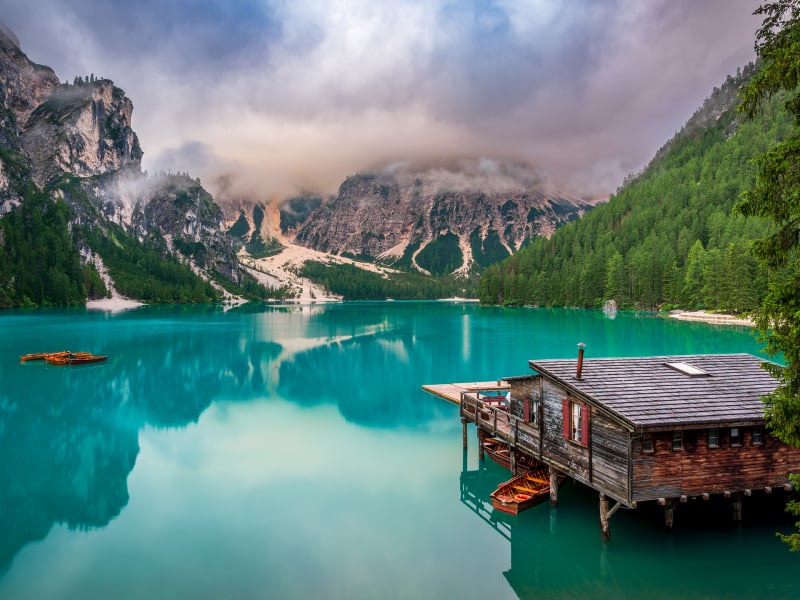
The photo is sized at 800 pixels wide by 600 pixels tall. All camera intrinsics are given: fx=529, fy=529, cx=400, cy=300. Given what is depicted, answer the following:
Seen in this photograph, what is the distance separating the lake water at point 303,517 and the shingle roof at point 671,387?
4712 millimetres

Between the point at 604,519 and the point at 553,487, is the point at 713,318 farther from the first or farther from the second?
the point at 604,519

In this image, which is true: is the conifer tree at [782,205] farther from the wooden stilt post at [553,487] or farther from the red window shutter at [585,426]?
the wooden stilt post at [553,487]

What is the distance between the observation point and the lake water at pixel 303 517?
17.2 m

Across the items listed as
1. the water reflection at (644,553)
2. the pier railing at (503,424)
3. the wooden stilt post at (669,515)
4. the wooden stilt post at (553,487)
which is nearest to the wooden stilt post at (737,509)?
the water reflection at (644,553)

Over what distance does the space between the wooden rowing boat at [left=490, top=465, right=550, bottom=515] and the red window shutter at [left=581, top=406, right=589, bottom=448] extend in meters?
4.19

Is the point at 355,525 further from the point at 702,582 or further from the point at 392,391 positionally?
the point at 392,391

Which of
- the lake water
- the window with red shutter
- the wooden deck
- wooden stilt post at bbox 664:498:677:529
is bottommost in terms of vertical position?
the lake water

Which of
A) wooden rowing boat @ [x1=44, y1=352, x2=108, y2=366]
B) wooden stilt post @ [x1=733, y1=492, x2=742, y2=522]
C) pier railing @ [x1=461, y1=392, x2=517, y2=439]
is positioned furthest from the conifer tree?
wooden rowing boat @ [x1=44, y1=352, x2=108, y2=366]

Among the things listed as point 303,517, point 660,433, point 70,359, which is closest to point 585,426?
point 660,433

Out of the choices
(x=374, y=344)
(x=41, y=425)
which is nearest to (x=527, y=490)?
(x=41, y=425)

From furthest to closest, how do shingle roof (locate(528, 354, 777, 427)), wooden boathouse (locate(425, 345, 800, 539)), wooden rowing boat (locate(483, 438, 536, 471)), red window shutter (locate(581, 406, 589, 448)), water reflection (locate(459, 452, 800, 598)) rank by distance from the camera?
wooden rowing boat (locate(483, 438, 536, 471)) < red window shutter (locate(581, 406, 589, 448)) < shingle roof (locate(528, 354, 777, 427)) < wooden boathouse (locate(425, 345, 800, 539)) < water reflection (locate(459, 452, 800, 598))

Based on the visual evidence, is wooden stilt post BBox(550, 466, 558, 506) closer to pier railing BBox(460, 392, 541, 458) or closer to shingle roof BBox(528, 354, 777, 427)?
pier railing BBox(460, 392, 541, 458)

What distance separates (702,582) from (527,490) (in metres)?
7.53

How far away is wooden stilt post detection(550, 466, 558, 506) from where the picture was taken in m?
21.9
